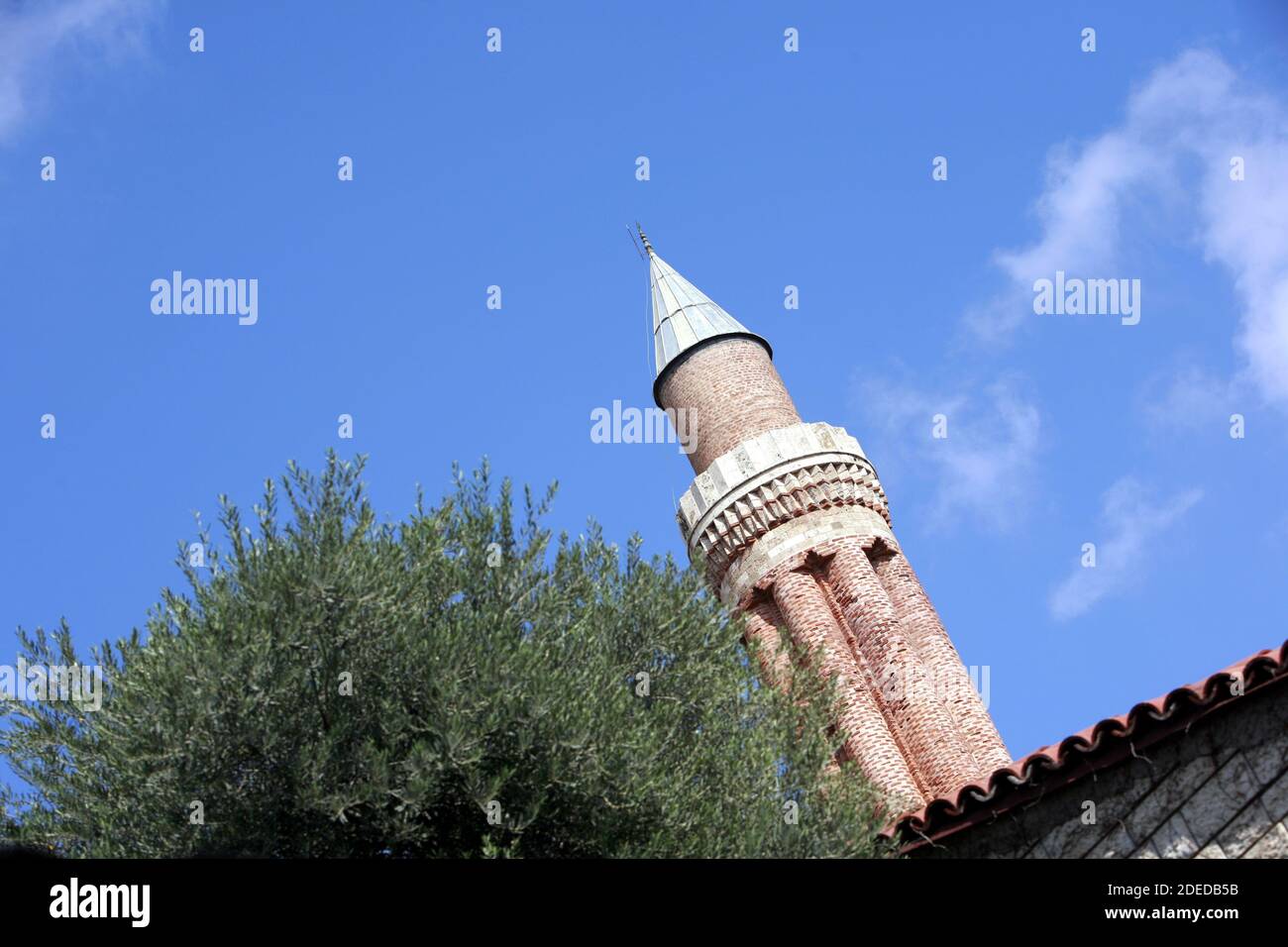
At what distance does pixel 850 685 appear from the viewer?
675 inches

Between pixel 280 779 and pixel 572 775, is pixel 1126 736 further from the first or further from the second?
pixel 280 779

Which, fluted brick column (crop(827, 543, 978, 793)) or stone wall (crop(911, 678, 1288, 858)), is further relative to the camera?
fluted brick column (crop(827, 543, 978, 793))

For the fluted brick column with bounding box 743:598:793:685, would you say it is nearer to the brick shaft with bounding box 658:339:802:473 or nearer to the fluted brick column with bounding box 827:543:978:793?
the fluted brick column with bounding box 827:543:978:793

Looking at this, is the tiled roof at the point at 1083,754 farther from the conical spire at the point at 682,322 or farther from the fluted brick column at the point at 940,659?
the conical spire at the point at 682,322

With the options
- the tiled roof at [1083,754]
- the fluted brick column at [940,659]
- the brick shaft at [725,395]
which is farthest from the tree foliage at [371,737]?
the brick shaft at [725,395]

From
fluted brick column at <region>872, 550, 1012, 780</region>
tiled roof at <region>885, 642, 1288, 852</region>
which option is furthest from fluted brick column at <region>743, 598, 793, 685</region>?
tiled roof at <region>885, 642, 1288, 852</region>

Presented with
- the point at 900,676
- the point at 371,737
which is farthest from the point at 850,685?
the point at 371,737

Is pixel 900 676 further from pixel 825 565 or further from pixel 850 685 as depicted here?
pixel 825 565

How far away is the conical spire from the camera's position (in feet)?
69.0

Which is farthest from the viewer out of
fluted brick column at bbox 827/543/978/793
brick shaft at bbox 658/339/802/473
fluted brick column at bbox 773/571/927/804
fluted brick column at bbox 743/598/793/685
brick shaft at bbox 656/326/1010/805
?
brick shaft at bbox 658/339/802/473

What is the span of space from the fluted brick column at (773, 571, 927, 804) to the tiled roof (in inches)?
151

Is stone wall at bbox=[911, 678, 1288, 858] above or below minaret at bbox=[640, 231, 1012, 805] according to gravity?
below

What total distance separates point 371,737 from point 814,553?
10.4 meters
